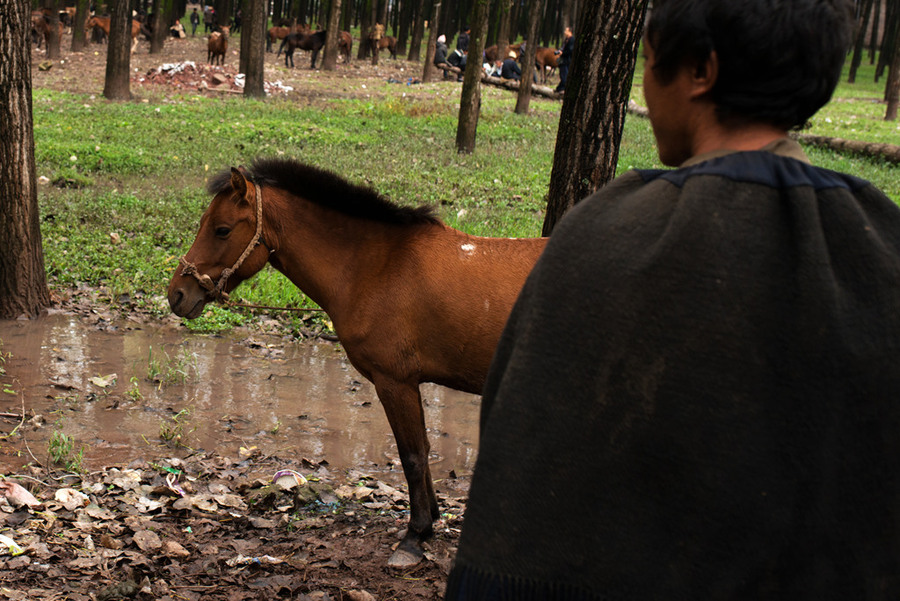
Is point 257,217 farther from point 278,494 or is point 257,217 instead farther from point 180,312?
point 278,494

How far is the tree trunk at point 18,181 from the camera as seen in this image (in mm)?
7332

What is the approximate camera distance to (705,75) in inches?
64.4

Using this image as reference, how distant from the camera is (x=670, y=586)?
156 cm

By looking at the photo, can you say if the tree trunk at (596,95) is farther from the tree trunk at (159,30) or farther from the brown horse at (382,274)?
the tree trunk at (159,30)

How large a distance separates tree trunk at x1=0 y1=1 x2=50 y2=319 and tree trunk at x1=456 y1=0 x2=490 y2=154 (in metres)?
9.77

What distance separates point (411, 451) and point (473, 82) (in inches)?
510

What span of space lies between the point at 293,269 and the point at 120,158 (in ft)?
35.2

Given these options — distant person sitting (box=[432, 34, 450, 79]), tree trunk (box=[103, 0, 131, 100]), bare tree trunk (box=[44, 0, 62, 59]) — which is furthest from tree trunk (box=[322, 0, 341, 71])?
tree trunk (box=[103, 0, 131, 100])

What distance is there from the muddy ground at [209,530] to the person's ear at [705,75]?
316cm

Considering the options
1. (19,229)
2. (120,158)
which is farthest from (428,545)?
(120,158)

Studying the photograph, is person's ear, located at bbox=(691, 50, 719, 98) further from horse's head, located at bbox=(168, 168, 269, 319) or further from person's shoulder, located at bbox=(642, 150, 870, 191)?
horse's head, located at bbox=(168, 168, 269, 319)

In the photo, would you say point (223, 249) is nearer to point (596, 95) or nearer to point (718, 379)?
point (596, 95)

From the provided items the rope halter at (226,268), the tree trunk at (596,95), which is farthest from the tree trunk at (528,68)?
the rope halter at (226,268)

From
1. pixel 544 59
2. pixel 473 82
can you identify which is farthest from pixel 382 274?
pixel 544 59
